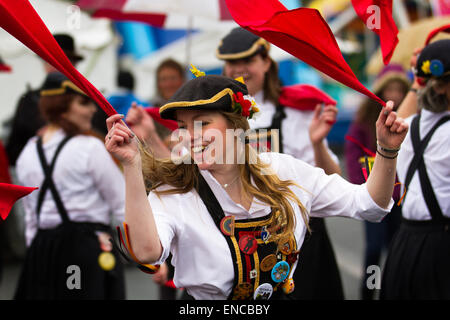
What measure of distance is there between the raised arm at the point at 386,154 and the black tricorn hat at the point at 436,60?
1.02 metres

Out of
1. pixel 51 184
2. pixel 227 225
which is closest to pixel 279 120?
pixel 51 184

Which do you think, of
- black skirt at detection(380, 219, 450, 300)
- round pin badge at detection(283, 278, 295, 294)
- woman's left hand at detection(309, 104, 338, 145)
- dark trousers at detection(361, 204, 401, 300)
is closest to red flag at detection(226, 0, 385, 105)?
round pin badge at detection(283, 278, 295, 294)

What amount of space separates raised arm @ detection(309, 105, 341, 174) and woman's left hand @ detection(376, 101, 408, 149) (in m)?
1.16

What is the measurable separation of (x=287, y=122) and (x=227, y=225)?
1.63 m

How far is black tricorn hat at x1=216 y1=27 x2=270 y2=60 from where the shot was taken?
12.4 ft

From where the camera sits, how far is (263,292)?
2.45 meters

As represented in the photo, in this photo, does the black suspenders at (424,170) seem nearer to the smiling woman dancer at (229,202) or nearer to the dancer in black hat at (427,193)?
the dancer in black hat at (427,193)

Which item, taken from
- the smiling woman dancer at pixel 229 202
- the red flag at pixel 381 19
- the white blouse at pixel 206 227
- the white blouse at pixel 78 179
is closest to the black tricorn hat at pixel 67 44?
the white blouse at pixel 78 179

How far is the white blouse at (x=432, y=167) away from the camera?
3.36 meters

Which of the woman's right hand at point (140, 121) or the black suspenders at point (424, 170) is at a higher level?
the woman's right hand at point (140, 121)

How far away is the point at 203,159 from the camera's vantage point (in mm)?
2416

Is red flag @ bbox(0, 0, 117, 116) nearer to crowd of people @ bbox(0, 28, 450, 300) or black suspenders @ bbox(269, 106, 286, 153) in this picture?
crowd of people @ bbox(0, 28, 450, 300)
